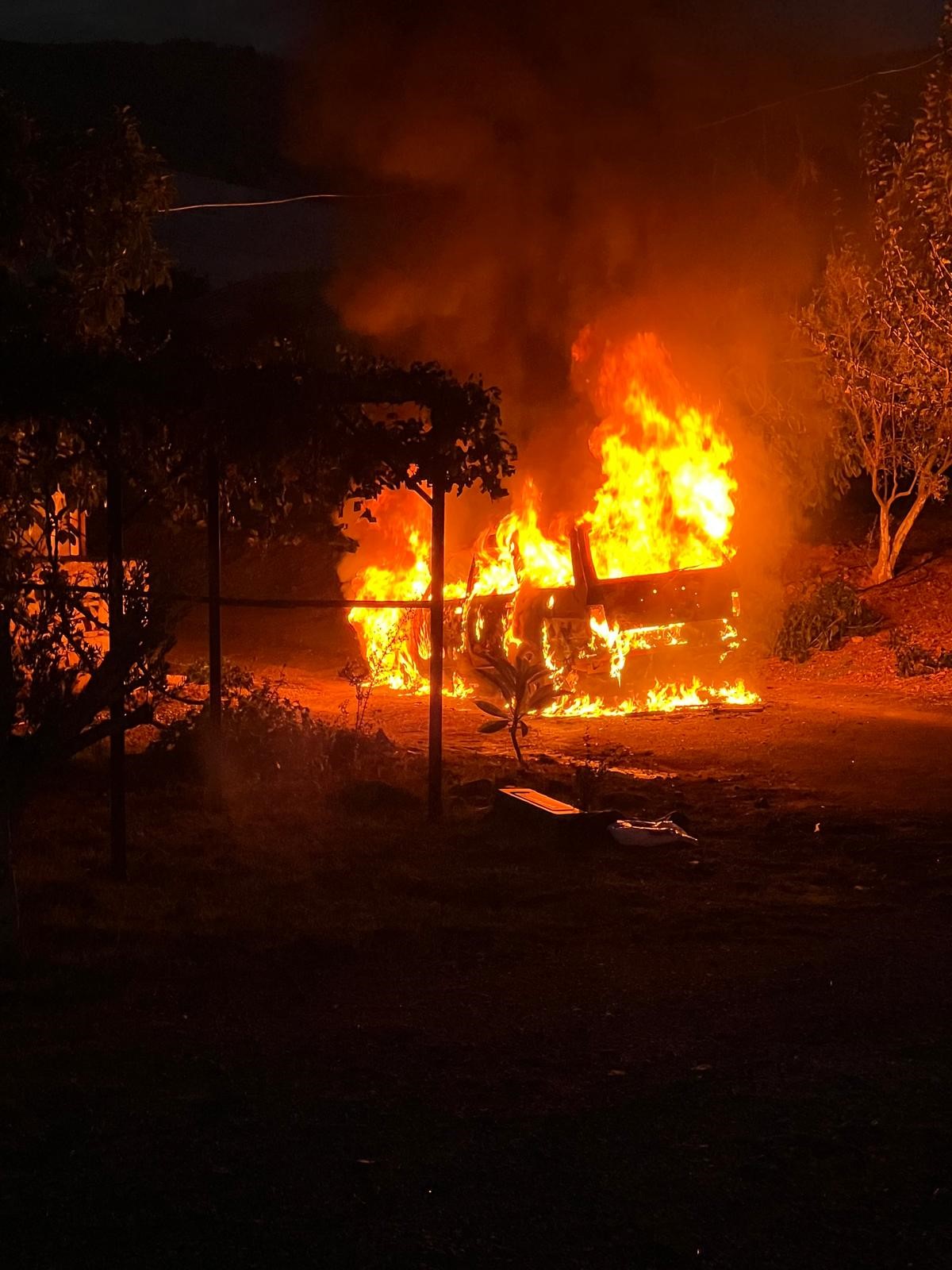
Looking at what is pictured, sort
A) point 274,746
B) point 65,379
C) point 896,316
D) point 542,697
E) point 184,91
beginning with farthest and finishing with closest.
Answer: point 184,91 → point 896,316 → point 542,697 → point 274,746 → point 65,379

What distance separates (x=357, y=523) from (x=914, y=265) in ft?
24.8

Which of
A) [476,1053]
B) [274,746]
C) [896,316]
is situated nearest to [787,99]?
[896,316]

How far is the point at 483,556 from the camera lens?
1512 centimetres

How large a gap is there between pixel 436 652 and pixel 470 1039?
143 inches

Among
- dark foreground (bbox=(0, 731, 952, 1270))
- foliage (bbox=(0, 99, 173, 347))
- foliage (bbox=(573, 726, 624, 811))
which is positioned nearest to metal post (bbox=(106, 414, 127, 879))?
dark foreground (bbox=(0, 731, 952, 1270))

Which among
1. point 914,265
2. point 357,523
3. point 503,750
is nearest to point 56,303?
point 503,750

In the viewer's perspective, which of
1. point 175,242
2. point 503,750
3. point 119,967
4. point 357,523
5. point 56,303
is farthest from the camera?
point 175,242

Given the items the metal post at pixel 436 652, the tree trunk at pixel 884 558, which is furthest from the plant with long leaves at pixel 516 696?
the tree trunk at pixel 884 558

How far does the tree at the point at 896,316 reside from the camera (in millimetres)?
14602

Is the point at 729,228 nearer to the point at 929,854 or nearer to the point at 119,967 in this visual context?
the point at 929,854

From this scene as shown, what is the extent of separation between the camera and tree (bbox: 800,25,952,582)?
1460cm

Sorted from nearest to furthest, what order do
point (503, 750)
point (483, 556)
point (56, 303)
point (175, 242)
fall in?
point (56, 303)
point (503, 750)
point (483, 556)
point (175, 242)

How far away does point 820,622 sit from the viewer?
17000 mm

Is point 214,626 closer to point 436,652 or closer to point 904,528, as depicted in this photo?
point 436,652
